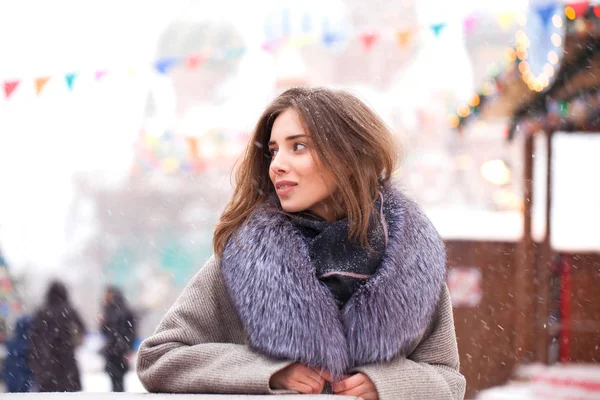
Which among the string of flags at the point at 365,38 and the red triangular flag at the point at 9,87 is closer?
the string of flags at the point at 365,38

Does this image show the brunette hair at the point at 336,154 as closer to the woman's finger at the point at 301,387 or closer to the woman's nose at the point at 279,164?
the woman's nose at the point at 279,164

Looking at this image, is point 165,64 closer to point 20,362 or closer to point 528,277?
point 20,362

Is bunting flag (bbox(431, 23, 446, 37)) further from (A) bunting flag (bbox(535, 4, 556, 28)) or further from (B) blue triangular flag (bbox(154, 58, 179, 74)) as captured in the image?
(B) blue triangular flag (bbox(154, 58, 179, 74))

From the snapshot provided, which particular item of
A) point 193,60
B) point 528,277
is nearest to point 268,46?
point 193,60

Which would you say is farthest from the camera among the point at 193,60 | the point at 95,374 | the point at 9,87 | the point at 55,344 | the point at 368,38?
the point at 95,374

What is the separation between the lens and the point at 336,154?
190 cm

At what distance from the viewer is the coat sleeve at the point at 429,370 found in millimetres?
1754

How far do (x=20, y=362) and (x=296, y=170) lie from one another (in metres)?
5.08

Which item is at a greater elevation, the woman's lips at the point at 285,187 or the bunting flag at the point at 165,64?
the bunting flag at the point at 165,64

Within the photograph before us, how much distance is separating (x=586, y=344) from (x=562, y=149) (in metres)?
1.92

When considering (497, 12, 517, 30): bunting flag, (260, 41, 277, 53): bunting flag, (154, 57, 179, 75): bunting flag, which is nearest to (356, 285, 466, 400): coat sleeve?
(497, 12, 517, 30): bunting flag

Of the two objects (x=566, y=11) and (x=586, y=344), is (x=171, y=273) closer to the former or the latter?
(x=586, y=344)

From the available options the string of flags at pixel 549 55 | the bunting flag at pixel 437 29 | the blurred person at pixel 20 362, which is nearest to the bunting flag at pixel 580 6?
the string of flags at pixel 549 55

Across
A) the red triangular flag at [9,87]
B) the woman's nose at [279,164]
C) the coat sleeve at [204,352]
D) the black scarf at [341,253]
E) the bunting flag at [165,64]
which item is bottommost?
the coat sleeve at [204,352]
